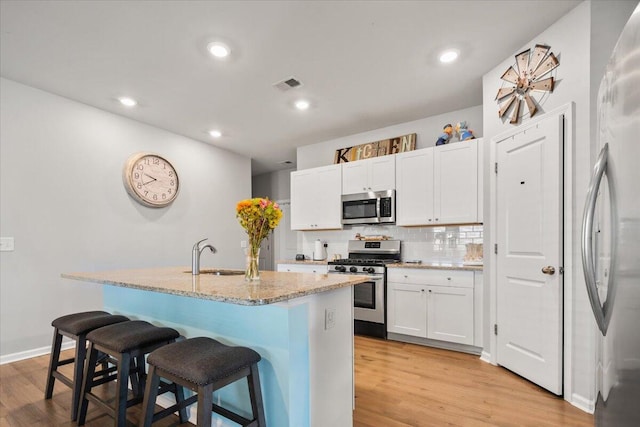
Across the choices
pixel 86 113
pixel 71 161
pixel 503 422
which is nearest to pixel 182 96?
pixel 86 113

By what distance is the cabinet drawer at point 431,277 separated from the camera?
10.6ft

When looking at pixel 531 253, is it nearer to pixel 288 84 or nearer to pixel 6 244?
pixel 288 84

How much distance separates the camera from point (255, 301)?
1257 mm

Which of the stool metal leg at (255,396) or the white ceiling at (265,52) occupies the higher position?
the white ceiling at (265,52)

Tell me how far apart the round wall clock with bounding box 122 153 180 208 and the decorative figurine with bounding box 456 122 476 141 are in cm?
380

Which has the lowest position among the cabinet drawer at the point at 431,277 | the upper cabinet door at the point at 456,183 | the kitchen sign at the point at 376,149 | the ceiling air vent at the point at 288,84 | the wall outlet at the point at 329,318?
the cabinet drawer at the point at 431,277

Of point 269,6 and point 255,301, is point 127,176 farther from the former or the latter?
point 255,301

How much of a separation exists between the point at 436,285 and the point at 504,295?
74 cm

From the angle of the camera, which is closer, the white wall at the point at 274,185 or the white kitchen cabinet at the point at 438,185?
the white kitchen cabinet at the point at 438,185

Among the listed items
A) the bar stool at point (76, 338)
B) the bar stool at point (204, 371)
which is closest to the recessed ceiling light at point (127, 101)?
the bar stool at point (76, 338)

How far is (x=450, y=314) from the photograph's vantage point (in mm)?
3277

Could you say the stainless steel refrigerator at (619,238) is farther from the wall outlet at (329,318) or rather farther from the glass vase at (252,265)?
the glass vase at (252,265)

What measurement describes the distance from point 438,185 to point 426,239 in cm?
76

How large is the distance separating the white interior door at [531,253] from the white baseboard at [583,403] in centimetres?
9
